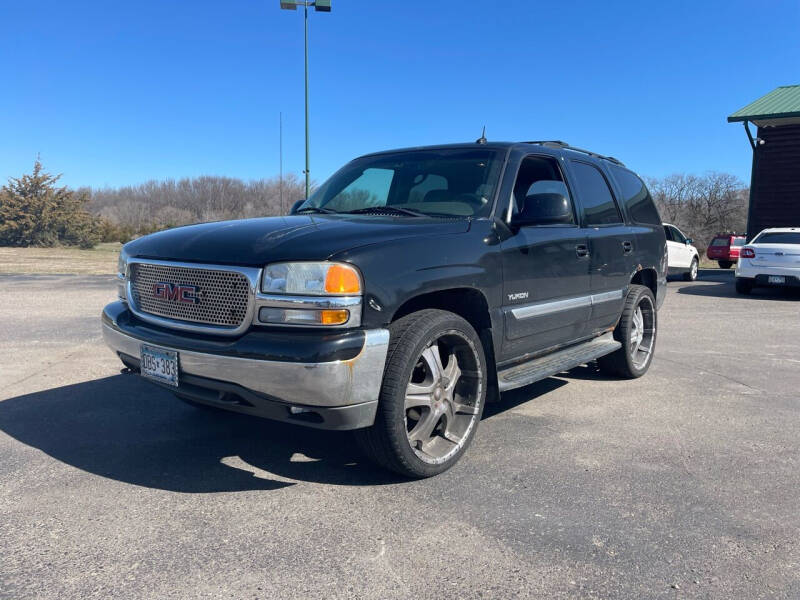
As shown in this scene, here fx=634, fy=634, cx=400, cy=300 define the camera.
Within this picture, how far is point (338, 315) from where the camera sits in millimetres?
2951

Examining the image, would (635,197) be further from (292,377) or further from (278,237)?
(292,377)

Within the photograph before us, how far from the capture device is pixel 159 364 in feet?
11.1

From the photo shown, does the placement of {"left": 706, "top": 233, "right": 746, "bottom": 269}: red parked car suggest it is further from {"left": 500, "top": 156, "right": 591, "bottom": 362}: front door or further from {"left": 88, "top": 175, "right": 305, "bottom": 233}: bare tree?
{"left": 88, "top": 175, "right": 305, "bottom": 233}: bare tree

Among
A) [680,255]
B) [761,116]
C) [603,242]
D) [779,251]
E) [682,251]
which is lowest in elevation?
[680,255]

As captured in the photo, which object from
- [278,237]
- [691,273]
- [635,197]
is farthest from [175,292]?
[691,273]

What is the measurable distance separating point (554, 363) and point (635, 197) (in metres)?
2.52

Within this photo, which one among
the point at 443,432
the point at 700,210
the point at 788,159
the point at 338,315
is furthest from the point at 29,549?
the point at 700,210

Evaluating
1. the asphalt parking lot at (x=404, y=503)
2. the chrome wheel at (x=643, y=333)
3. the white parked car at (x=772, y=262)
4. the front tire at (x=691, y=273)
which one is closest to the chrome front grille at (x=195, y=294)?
the asphalt parking lot at (x=404, y=503)

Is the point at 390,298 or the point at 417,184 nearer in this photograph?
the point at 390,298

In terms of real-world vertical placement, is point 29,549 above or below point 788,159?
below

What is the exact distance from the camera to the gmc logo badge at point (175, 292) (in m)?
3.34

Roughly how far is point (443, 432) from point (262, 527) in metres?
1.18

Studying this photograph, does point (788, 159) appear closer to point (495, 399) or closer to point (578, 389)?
point (578, 389)

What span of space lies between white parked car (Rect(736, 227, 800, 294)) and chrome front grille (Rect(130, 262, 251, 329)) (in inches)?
522
